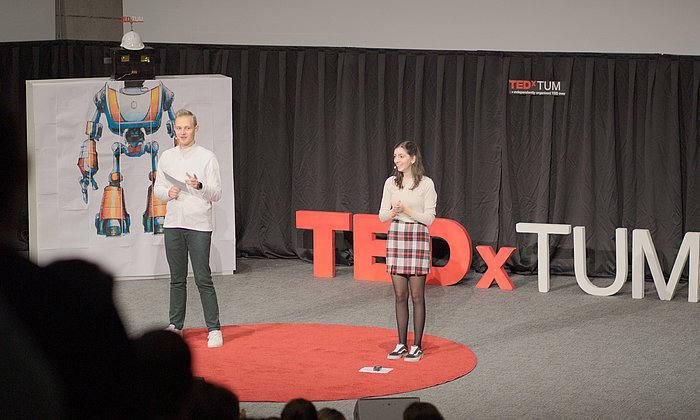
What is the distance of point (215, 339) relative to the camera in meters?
6.31

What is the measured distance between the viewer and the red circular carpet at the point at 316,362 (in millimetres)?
5328

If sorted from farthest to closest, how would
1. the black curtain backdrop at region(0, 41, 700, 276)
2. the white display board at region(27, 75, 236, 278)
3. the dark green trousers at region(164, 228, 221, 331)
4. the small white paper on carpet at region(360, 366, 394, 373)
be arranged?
the black curtain backdrop at region(0, 41, 700, 276) < the white display board at region(27, 75, 236, 278) < the dark green trousers at region(164, 228, 221, 331) < the small white paper on carpet at region(360, 366, 394, 373)

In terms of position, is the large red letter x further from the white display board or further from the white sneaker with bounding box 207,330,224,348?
the white sneaker with bounding box 207,330,224,348

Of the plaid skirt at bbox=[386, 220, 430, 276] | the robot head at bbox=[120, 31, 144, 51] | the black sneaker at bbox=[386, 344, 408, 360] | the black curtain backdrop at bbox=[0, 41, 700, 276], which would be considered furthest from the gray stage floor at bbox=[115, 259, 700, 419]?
the robot head at bbox=[120, 31, 144, 51]

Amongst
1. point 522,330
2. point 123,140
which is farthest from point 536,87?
point 123,140

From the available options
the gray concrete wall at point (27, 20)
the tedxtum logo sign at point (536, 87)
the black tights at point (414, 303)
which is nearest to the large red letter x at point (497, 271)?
the tedxtum logo sign at point (536, 87)

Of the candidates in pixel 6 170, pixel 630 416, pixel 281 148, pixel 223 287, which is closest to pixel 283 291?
pixel 223 287

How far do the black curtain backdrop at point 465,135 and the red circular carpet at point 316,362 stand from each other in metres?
2.87

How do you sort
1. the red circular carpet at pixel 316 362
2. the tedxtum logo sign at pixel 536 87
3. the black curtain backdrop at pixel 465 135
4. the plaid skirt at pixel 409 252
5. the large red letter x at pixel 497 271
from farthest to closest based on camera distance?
1. the tedxtum logo sign at pixel 536 87
2. the black curtain backdrop at pixel 465 135
3. the large red letter x at pixel 497 271
4. the plaid skirt at pixel 409 252
5. the red circular carpet at pixel 316 362

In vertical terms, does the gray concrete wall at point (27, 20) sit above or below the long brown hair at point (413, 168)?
above

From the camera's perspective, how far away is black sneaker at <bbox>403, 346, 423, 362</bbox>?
19.5 feet

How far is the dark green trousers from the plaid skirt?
126cm

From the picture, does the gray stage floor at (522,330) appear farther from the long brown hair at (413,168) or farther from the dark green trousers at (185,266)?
the long brown hair at (413,168)

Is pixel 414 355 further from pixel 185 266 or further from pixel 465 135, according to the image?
pixel 465 135
